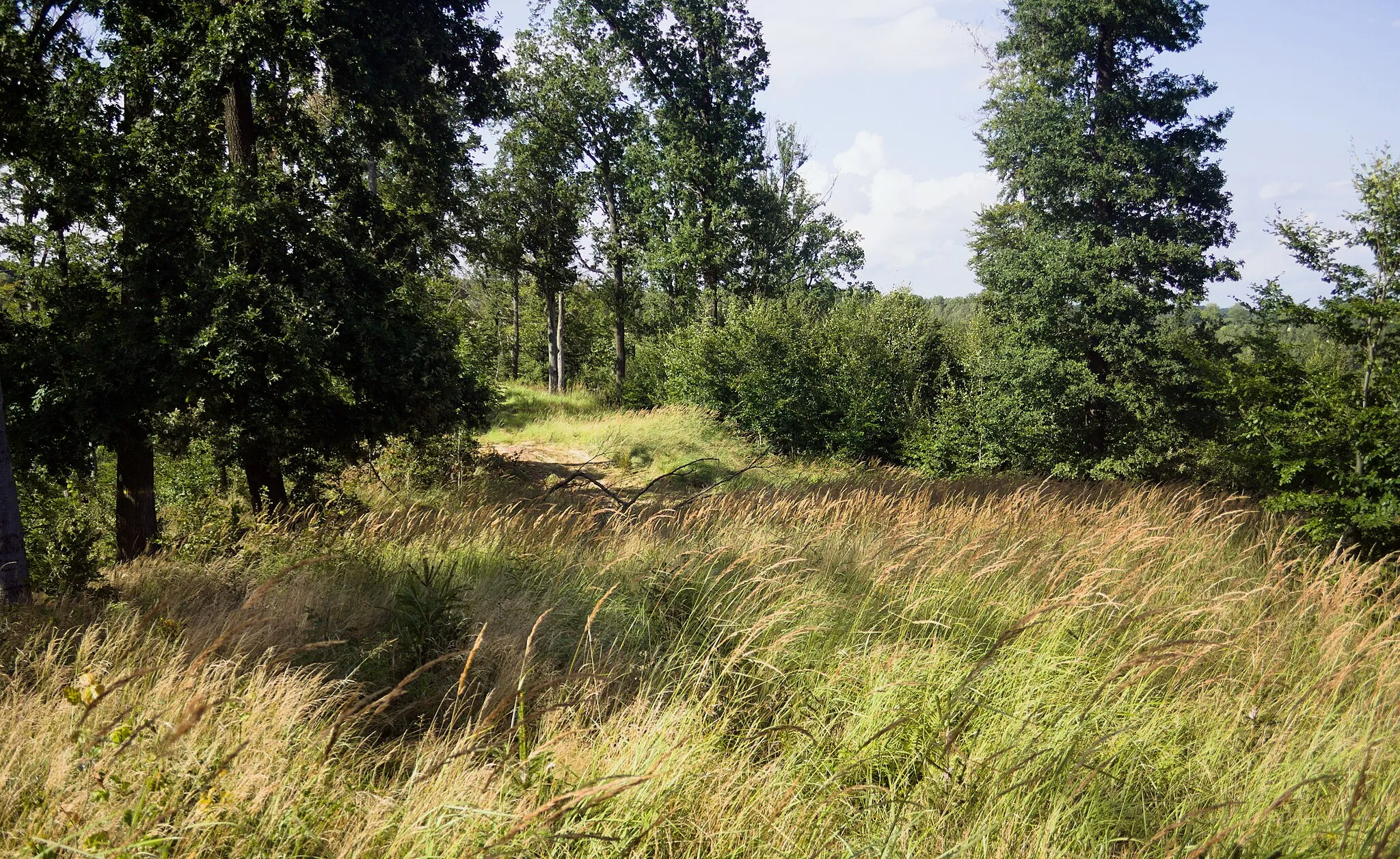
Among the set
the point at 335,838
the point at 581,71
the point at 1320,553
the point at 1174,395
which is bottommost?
the point at 1320,553

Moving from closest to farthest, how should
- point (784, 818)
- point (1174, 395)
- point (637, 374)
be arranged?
1. point (784, 818)
2. point (1174, 395)
3. point (637, 374)

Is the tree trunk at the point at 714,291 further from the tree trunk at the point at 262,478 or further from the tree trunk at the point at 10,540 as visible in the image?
the tree trunk at the point at 10,540

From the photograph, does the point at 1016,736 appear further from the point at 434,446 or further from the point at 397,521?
the point at 434,446

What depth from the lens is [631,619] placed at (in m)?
3.94

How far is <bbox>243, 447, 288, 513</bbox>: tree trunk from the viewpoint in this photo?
8.99 metres

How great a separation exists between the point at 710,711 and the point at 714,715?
0.64ft

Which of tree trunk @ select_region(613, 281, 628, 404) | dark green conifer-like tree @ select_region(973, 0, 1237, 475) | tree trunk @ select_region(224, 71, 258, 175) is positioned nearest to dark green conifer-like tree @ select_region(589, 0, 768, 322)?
tree trunk @ select_region(613, 281, 628, 404)

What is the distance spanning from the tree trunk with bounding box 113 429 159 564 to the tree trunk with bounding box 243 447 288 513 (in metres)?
1.01

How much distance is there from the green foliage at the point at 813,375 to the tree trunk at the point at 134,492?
16430 mm

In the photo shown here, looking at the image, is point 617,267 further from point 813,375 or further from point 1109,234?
point 1109,234

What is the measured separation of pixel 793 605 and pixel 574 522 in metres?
2.81

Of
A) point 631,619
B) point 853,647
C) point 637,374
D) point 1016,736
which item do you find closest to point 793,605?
point 853,647

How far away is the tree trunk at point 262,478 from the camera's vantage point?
29.5ft

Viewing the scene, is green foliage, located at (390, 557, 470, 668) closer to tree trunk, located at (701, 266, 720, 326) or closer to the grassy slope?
the grassy slope
